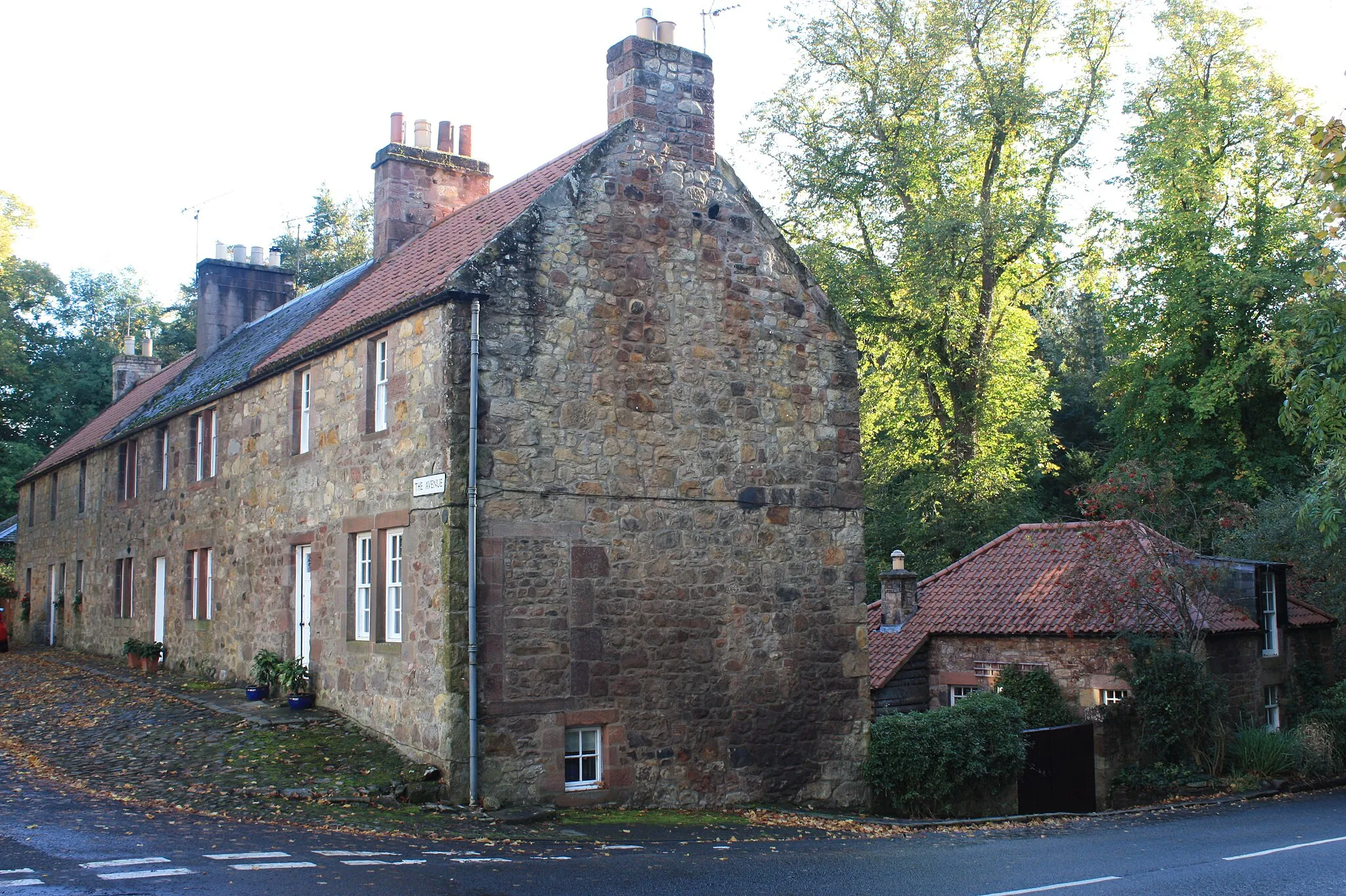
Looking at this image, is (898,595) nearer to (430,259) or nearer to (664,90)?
(430,259)

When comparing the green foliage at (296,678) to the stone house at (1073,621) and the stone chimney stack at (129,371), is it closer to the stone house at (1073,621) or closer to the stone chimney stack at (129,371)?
the stone house at (1073,621)

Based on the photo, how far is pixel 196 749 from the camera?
15273mm

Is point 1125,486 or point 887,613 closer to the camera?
point 1125,486

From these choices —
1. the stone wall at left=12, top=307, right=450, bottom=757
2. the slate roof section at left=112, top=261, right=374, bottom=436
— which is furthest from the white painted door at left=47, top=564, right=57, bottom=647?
the slate roof section at left=112, top=261, right=374, bottom=436

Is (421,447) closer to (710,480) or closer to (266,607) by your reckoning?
(710,480)

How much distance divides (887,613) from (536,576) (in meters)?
13.6

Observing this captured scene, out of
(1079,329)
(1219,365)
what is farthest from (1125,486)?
(1079,329)

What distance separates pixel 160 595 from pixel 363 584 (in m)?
10.7

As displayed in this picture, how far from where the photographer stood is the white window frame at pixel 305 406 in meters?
18.0

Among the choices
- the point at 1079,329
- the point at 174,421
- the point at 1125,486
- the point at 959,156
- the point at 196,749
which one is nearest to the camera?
the point at 196,749

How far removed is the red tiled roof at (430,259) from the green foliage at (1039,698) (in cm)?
1288

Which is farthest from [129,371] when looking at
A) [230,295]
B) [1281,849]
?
[1281,849]

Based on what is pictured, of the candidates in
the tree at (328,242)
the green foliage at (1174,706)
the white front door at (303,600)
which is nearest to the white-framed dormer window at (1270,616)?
Result: the green foliage at (1174,706)

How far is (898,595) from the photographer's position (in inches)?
1030
